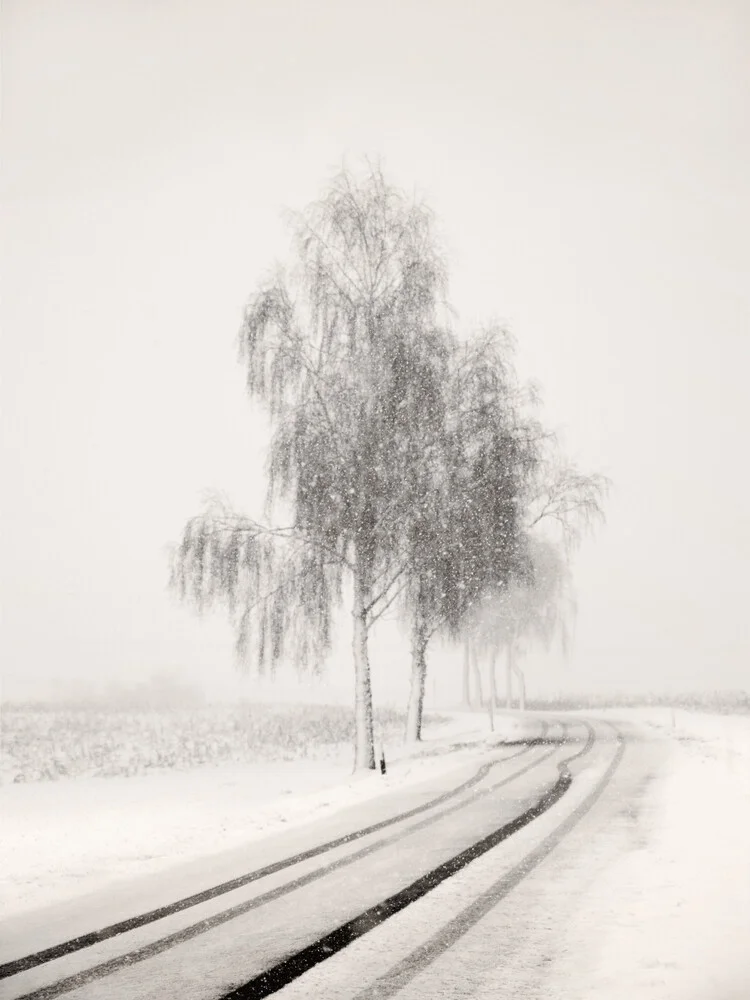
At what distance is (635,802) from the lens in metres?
11.0

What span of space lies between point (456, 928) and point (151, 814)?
7640 millimetres

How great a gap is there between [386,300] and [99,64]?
980cm

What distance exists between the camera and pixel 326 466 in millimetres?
16750

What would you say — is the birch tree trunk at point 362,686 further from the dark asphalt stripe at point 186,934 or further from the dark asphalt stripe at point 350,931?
the dark asphalt stripe at point 350,931

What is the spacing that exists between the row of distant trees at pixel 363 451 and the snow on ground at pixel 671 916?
7.81 meters

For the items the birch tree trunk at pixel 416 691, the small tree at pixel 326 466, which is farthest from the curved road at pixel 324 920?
the birch tree trunk at pixel 416 691

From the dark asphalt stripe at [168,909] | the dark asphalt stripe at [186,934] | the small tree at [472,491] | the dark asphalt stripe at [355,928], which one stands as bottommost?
the dark asphalt stripe at [168,909]

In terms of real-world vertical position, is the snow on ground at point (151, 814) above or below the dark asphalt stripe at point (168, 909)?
below

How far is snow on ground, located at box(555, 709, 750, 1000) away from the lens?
171 inches

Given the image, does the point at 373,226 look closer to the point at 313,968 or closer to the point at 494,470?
the point at 494,470

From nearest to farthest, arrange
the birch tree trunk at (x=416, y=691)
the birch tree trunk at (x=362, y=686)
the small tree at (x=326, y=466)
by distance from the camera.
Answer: the small tree at (x=326, y=466) < the birch tree trunk at (x=362, y=686) < the birch tree trunk at (x=416, y=691)

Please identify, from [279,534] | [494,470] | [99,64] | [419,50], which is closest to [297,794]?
[279,534]

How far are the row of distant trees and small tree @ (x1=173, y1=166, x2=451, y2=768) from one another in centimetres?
3

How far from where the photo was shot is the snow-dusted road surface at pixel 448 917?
4.41 m
